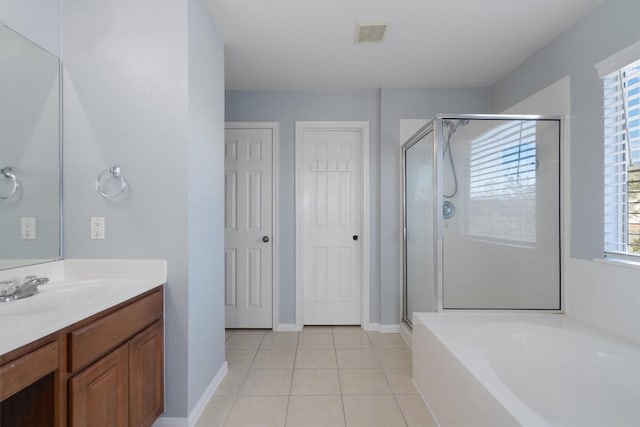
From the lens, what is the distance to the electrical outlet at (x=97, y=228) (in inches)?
67.1

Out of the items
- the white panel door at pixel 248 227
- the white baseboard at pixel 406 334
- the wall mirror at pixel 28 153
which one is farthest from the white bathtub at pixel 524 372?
the wall mirror at pixel 28 153

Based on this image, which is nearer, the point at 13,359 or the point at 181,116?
the point at 13,359

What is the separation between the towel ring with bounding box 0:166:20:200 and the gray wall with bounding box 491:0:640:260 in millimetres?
3103

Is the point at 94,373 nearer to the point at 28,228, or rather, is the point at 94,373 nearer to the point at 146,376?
the point at 146,376

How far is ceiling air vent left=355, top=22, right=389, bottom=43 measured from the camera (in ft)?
6.92

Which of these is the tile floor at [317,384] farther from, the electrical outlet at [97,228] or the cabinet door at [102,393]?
the electrical outlet at [97,228]

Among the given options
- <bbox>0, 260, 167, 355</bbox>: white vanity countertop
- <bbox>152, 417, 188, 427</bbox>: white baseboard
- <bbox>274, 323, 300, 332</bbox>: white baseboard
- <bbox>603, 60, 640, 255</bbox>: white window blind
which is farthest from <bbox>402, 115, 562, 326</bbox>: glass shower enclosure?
<bbox>0, 260, 167, 355</bbox>: white vanity countertop

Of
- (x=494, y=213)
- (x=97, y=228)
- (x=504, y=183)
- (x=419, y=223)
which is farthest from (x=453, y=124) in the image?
(x=97, y=228)

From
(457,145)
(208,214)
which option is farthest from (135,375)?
(457,145)

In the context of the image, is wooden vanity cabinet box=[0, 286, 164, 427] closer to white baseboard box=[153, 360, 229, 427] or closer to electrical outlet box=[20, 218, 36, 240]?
Answer: white baseboard box=[153, 360, 229, 427]

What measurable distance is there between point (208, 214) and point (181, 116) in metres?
0.61

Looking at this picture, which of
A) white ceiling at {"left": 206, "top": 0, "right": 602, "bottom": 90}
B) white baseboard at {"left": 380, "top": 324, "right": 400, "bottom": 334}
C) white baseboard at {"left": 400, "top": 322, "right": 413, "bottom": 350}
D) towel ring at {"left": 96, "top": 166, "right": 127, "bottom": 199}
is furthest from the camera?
white baseboard at {"left": 380, "top": 324, "right": 400, "bottom": 334}

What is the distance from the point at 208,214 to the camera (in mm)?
2018

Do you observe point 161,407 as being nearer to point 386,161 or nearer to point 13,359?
point 13,359
